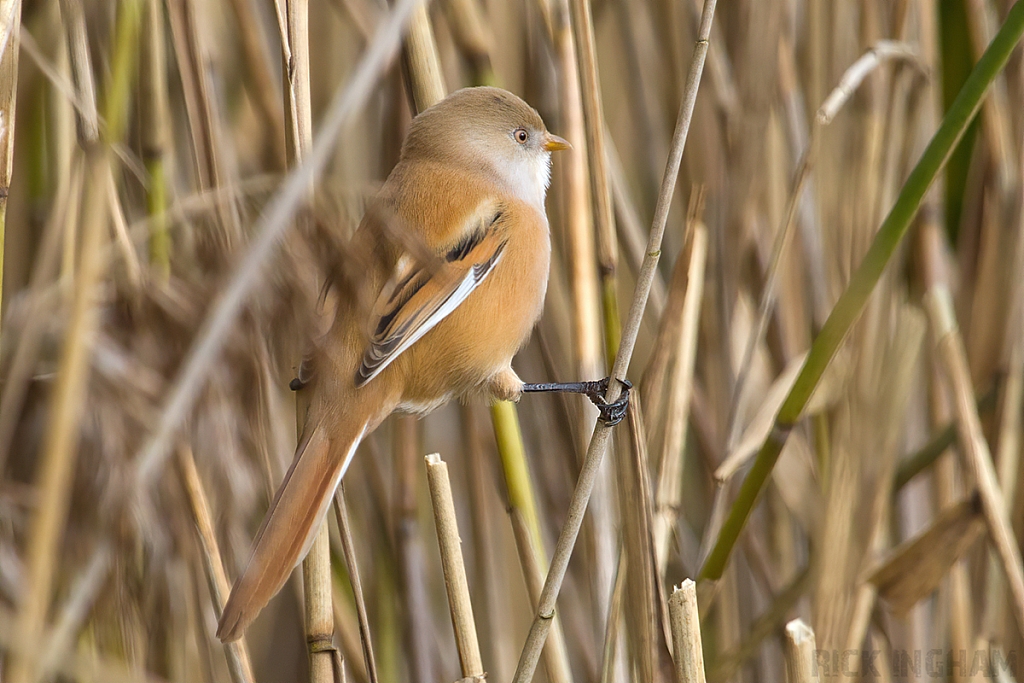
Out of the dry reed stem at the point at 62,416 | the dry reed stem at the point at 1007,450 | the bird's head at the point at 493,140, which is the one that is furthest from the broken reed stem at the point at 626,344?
the dry reed stem at the point at 1007,450

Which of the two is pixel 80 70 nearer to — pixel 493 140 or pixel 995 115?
pixel 493 140

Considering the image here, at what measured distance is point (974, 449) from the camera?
174cm

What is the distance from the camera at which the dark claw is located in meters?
1.31

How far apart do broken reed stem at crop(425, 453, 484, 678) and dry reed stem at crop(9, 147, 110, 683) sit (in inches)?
19.4

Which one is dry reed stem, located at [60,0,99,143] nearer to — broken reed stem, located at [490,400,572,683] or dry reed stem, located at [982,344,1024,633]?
broken reed stem, located at [490,400,572,683]

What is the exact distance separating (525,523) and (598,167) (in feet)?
1.91

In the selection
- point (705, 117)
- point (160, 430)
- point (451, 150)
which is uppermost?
point (705, 117)

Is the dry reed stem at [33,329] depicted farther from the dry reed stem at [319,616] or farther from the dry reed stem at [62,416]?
the dry reed stem at [319,616]

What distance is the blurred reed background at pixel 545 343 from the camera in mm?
1331

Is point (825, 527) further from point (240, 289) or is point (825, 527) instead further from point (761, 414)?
point (240, 289)

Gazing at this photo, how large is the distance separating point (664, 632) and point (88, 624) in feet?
3.34

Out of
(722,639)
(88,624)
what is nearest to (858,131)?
(722,639)

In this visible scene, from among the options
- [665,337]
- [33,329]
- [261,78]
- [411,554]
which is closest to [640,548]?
[665,337]

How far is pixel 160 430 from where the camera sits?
118 cm
